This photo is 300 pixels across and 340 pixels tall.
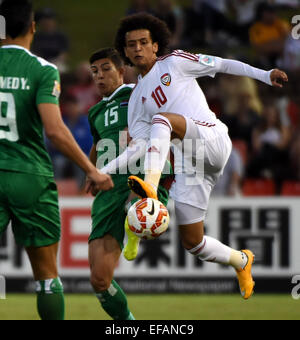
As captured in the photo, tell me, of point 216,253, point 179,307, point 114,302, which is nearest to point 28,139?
point 114,302

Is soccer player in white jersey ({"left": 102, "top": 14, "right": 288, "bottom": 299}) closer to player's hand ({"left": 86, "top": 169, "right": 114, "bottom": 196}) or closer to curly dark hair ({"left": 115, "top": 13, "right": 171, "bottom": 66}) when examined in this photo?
curly dark hair ({"left": 115, "top": 13, "right": 171, "bottom": 66})

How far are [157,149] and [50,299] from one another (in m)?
1.29

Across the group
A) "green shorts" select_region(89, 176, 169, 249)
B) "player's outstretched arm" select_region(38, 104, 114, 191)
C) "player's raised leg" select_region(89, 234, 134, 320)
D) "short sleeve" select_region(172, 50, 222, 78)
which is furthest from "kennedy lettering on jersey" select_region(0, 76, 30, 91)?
"player's raised leg" select_region(89, 234, 134, 320)

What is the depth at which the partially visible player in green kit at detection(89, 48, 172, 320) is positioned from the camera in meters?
6.63

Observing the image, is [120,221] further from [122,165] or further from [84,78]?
[84,78]

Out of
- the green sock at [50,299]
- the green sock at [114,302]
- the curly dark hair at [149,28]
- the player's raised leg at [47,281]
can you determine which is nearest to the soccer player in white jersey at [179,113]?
the curly dark hair at [149,28]

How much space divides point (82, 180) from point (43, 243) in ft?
19.0

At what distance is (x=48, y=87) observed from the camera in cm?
531

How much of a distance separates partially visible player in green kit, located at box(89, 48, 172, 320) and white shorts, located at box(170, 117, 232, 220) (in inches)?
11.0

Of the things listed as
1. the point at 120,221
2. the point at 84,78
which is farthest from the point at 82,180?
the point at 120,221

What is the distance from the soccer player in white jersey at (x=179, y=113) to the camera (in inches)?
239

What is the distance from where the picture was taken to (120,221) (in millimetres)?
6699

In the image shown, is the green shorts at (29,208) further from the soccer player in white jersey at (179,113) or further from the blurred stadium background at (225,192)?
the blurred stadium background at (225,192)
